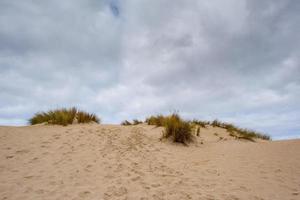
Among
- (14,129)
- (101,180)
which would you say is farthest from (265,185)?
(14,129)

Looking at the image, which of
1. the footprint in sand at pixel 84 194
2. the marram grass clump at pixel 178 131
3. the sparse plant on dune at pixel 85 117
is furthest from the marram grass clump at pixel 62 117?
the footprint in sand at pixel 84 194

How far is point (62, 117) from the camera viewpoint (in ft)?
28.8

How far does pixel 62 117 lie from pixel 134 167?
4.43m

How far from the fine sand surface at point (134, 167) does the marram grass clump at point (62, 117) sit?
768mm

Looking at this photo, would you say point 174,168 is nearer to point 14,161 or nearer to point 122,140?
point 122,140

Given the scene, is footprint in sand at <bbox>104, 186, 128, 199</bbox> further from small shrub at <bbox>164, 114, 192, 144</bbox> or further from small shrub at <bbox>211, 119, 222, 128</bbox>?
small shrub at <bbox>211, 119, 222, 128</bbox>

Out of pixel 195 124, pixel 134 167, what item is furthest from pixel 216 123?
pixel 134 167

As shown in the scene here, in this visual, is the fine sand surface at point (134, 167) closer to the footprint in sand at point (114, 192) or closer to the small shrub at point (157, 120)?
Result: the footprint in sand at point (114, 192)

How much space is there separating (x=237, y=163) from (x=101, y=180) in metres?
3.17

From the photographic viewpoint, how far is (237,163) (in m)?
5.84

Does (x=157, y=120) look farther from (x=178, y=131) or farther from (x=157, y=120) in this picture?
(x=178, y=131)

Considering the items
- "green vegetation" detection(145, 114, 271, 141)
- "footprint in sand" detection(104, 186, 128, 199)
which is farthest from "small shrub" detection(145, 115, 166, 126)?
"footprint in sand" detection(104, 186, 128, 199)

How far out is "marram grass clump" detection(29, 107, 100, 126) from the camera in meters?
8.74

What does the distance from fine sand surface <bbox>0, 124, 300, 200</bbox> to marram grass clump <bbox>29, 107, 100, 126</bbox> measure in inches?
30.2
